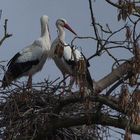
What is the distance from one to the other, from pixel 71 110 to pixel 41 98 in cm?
47

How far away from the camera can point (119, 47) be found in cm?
572

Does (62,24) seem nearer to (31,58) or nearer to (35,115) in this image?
(31,58)

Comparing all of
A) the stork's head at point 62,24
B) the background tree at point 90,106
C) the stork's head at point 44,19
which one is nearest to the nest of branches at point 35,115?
the background tree at point 90,106

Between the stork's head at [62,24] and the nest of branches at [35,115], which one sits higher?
the stork's head at [62,24]

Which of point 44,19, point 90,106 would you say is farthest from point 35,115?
point 44,19

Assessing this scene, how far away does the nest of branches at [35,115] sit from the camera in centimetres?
700

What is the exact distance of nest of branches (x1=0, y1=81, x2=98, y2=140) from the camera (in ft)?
23.0

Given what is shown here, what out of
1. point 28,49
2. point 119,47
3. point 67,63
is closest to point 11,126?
point 119,47

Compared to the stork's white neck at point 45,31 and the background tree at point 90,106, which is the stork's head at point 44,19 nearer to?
the stork's white neck at point 45,31

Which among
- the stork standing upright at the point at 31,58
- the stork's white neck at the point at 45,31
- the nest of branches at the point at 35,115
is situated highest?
the stork's white neck at the point at 45,31

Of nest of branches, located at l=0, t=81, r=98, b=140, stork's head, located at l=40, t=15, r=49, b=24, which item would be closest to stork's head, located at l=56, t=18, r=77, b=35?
stork's head, located at l=40, t=15, r=49, b=24

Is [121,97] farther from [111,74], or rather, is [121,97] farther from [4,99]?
[4,99]

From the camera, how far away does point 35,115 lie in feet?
25.9

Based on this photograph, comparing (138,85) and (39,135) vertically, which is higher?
(138,85)
